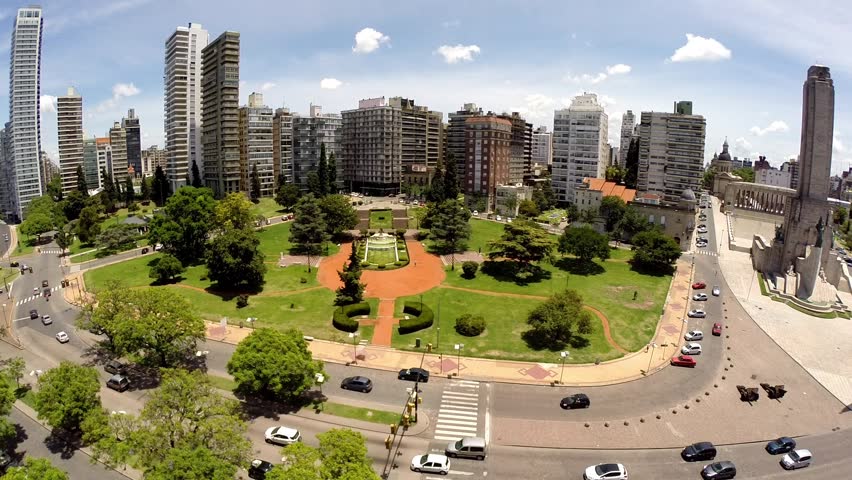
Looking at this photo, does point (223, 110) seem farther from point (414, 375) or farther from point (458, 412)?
point (458, 412)

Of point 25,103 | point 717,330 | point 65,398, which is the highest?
point 25,103

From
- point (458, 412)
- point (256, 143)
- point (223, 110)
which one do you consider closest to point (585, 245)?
point (458, 412)

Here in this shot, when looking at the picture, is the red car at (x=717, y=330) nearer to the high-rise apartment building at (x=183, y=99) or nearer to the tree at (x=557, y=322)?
the tree at (x=557, y=322)

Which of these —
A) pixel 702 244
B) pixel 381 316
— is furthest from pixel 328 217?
pixel 702 244

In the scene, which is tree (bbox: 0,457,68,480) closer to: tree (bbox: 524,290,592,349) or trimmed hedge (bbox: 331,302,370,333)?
trimmed hedge (bbox: 331,302,370,333)

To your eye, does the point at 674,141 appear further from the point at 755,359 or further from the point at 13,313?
the point at 13,313

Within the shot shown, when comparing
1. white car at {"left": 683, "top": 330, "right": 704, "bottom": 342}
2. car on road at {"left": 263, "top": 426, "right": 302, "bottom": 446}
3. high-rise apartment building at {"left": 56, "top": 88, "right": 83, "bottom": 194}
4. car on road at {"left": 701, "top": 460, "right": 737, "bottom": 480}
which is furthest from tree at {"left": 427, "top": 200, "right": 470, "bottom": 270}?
high-rise apartment building at {"left": 56, "top": 88, "right": 83, "bottom": 194}

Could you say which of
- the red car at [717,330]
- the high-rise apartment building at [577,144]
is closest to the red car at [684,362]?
the red car at [717,330]
